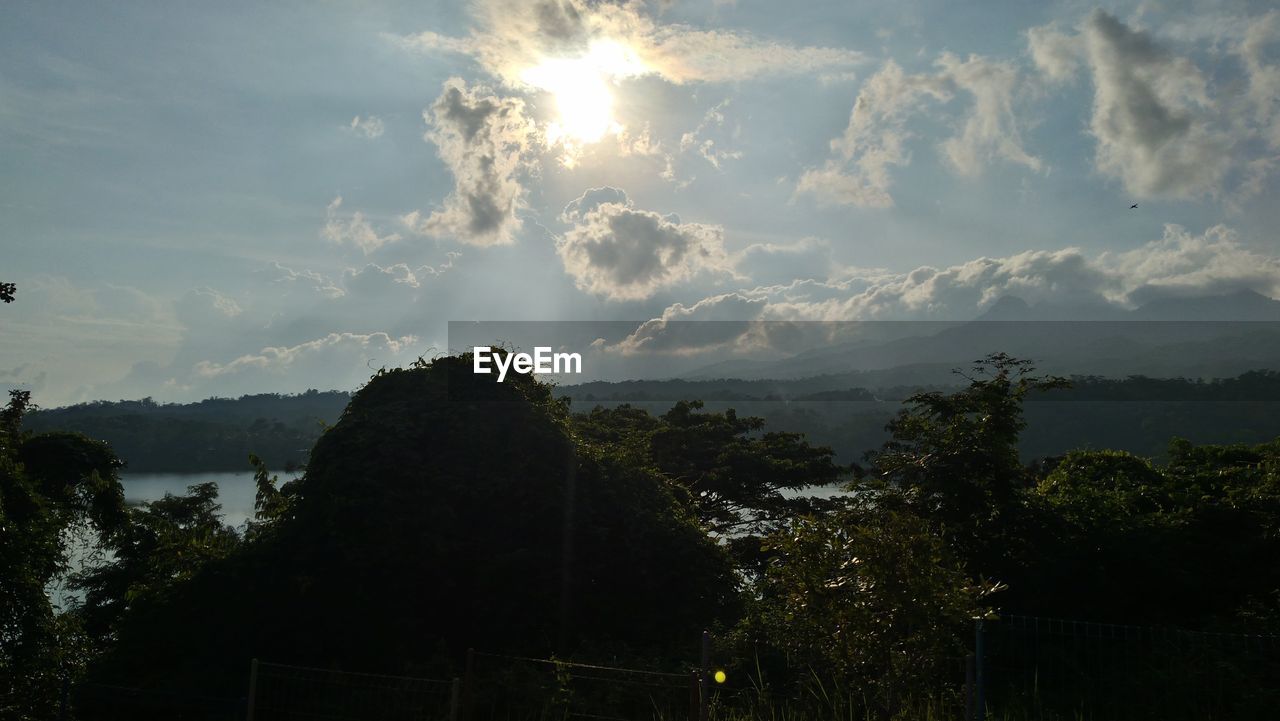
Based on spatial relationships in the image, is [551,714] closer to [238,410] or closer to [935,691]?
[935,691]

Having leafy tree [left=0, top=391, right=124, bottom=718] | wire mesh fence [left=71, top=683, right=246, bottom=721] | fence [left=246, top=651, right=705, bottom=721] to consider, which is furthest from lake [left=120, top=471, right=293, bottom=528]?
fence [left=246, top=651, right=705, bottom=721]

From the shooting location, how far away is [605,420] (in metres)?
35.3

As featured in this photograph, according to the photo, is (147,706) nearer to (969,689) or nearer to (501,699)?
(501,699)

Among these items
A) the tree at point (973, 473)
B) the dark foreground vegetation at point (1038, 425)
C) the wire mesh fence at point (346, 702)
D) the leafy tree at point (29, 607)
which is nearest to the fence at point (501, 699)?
the wire mesh fence at point (346, 702)

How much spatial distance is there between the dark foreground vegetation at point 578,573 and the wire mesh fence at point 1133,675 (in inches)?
1.5

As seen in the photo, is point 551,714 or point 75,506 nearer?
point 551,714

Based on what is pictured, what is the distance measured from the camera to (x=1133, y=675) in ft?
33.8

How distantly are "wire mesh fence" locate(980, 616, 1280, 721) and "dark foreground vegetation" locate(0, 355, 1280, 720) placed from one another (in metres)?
0.04

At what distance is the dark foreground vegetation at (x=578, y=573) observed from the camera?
1026cm

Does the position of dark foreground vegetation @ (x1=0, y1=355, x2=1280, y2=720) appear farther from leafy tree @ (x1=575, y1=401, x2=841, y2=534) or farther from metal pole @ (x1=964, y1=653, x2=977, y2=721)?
leafy tree @ (x1=575, y1=401, x2=841, y2=534)

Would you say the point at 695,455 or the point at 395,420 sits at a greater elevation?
the point at 395,420

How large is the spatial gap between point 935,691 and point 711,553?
21.9ft

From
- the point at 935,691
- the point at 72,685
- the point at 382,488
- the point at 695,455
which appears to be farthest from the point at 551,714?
the point at 695,455

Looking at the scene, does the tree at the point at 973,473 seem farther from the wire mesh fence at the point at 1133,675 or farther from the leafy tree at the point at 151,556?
the leafy tree at the point at 151,556
